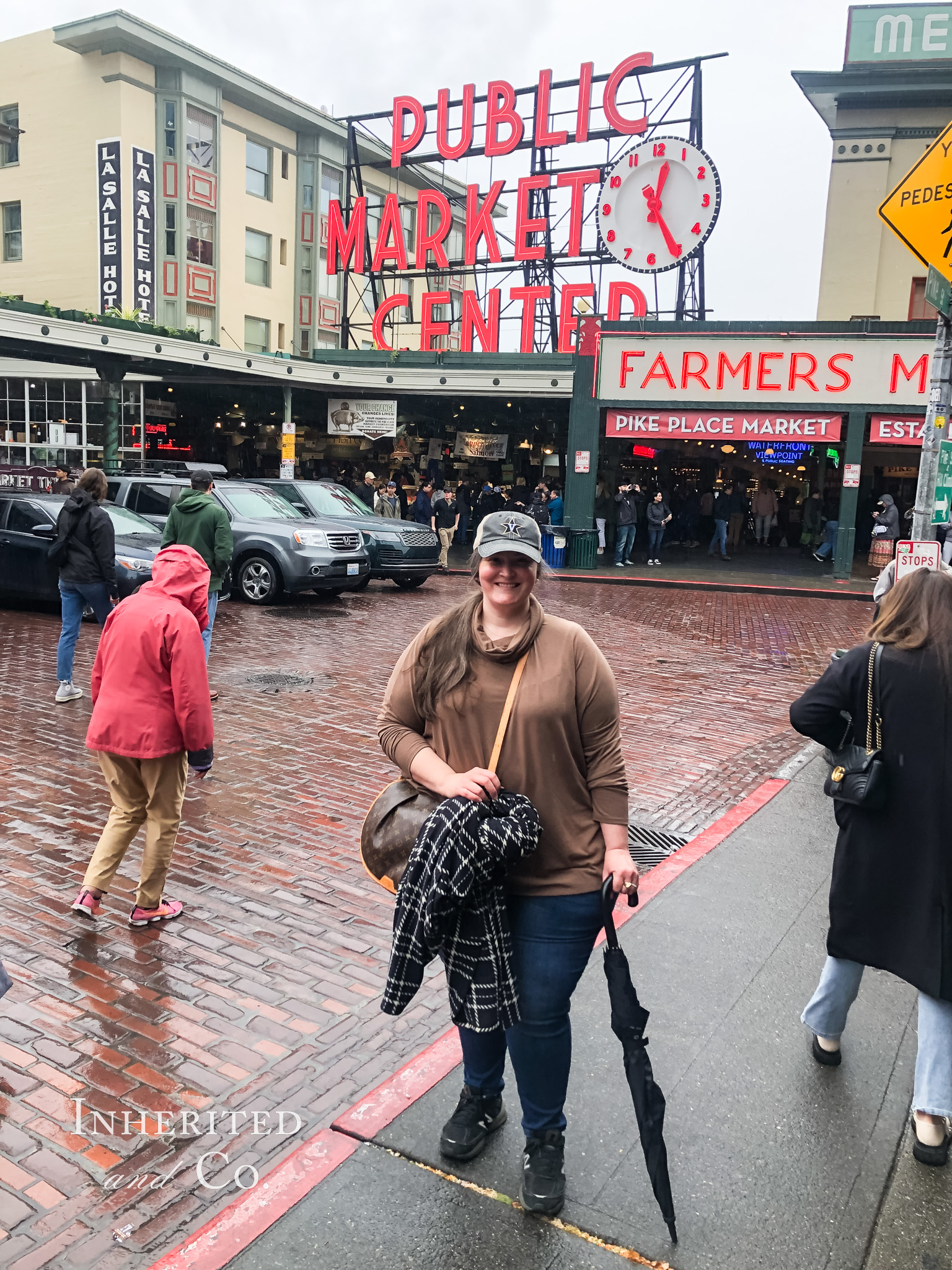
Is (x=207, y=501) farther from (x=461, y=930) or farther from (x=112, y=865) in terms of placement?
(x=461, y=930)

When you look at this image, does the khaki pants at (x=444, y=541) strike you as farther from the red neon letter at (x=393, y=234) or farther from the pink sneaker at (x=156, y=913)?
the pink sneaker at (x=156, y=913)

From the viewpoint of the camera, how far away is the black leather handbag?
3.06 m

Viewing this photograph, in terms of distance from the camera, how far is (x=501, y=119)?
92.4 feet


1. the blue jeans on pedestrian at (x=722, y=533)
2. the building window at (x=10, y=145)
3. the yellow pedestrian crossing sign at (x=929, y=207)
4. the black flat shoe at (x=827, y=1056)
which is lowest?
the black flat shoe at (x=827, y=1056)

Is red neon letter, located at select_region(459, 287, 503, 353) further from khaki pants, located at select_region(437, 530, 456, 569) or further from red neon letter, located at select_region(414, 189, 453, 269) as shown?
khaki pants, located at select_region(437, 530, 456, 569)

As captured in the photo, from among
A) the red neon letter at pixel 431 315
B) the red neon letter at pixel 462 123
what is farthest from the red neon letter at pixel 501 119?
the red neon letter at pixel 431 315

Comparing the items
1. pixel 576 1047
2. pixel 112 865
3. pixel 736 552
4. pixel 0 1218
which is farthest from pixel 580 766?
pixel 736 552

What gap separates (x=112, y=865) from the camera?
451cm

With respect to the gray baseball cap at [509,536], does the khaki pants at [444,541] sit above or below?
below

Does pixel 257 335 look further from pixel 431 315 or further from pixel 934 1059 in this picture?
pixel 934 1059

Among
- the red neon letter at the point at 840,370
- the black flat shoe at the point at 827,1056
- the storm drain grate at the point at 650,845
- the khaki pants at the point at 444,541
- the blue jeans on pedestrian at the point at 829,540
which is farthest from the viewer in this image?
the blue jeans on pedestrian at the point at 829,540

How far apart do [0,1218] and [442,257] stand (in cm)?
2800

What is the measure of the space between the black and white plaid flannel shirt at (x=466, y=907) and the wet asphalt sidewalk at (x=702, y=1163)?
578 mm

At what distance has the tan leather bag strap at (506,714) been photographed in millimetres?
2654
